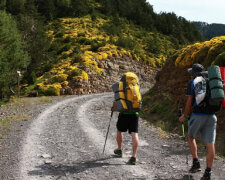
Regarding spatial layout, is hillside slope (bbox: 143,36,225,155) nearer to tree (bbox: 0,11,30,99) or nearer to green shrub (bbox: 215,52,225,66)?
green shrub (bbox: 215,52,225,66)

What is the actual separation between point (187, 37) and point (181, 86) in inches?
2778

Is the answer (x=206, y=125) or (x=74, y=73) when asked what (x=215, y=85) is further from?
(x=74, y=73)

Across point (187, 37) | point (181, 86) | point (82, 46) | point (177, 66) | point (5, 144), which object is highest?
Answer: point (187, 37)

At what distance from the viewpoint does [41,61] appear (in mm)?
36812

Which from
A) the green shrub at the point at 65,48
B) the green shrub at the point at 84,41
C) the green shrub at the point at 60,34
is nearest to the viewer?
the green shrub at the point at 65,48

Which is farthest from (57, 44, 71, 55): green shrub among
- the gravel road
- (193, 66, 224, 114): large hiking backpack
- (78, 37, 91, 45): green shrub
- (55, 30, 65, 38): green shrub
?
(193, 66, 224, 114): large hiking backpack

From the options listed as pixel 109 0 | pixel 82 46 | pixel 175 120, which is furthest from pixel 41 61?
pixel 109 0

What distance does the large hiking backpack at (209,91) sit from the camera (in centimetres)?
480

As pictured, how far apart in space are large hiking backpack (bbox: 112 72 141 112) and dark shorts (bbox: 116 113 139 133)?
11.0 inches

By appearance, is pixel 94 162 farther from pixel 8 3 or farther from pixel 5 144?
pixel 8 3

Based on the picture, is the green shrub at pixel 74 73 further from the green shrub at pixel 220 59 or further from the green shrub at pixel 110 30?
the green shrub at pixel 220 59

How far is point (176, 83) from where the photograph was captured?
14922 millimetres

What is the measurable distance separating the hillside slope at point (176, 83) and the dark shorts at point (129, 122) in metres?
4.25

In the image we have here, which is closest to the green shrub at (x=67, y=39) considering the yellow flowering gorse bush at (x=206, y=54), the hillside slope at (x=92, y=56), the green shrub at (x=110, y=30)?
the hillside slope at (x=92, y=56)
